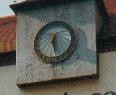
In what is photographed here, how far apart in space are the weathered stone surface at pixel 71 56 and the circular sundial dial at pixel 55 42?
15cm

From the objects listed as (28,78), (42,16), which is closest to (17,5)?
(42,16)

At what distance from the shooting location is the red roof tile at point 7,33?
76.8 ft

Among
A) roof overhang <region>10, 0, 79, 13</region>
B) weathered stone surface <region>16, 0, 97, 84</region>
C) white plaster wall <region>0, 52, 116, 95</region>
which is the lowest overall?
white plaster wall <region>0, 52, 116, 95</region>

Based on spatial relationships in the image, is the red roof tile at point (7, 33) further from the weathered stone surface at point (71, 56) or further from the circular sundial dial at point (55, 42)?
the circular sundial dial at point (55, 42)

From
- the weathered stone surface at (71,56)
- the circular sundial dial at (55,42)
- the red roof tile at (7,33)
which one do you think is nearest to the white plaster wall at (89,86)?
the weathered stone surface at (71,56)

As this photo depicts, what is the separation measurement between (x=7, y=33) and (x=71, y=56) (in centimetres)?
341

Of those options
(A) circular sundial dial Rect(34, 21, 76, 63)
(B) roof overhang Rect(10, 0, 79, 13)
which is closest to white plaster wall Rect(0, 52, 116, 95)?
(A) circular sundial dial Rect(34, 21, 76, 63)

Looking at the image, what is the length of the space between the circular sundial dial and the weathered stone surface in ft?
0.51

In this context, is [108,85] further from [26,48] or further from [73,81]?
[26,48]

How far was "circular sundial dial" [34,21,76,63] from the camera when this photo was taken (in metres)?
22.1

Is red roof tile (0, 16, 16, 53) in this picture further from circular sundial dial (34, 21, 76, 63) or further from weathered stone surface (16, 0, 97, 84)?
circular sundial dial (34, 21, 76, 63)

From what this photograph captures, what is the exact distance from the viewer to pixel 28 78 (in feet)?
73.2

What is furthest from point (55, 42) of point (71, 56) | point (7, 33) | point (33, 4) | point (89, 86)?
point (7, 33)

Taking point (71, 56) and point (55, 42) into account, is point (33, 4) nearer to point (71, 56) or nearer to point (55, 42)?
point (55, 42)
